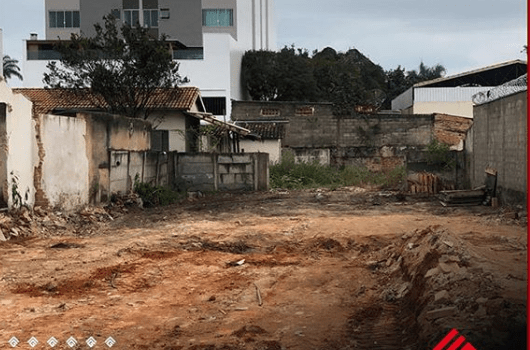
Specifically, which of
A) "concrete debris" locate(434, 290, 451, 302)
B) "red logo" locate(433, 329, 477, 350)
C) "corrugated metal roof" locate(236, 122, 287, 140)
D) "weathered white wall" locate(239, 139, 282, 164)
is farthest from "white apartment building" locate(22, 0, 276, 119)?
"red logo" locate(433, 329, 477, 350)

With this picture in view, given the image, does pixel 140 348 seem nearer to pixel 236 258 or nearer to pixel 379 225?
pixel 236 258

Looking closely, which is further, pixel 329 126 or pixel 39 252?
pixel 329 126

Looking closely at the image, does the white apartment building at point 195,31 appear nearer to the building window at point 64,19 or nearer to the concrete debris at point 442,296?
the building window at point 64,19

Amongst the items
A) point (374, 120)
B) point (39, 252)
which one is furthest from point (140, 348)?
point (374, 120)

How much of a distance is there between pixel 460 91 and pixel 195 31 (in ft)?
63.0

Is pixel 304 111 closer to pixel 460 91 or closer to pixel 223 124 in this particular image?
pixel 223 124

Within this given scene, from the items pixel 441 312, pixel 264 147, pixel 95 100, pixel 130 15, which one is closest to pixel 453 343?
pixel 441 312

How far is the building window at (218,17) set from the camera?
149 ft

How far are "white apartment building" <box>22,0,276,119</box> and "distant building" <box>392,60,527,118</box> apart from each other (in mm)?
11562

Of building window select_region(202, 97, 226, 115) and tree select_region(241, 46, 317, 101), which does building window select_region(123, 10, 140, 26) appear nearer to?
tree select_region(241, 46, 317, 101)

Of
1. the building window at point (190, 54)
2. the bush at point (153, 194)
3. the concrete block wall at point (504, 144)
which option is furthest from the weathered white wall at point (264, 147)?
the building window at point (190, 54)

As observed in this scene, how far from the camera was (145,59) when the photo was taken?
26.1 meters

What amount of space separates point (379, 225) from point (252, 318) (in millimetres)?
6650

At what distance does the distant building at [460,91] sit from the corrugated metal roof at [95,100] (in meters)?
16.4
